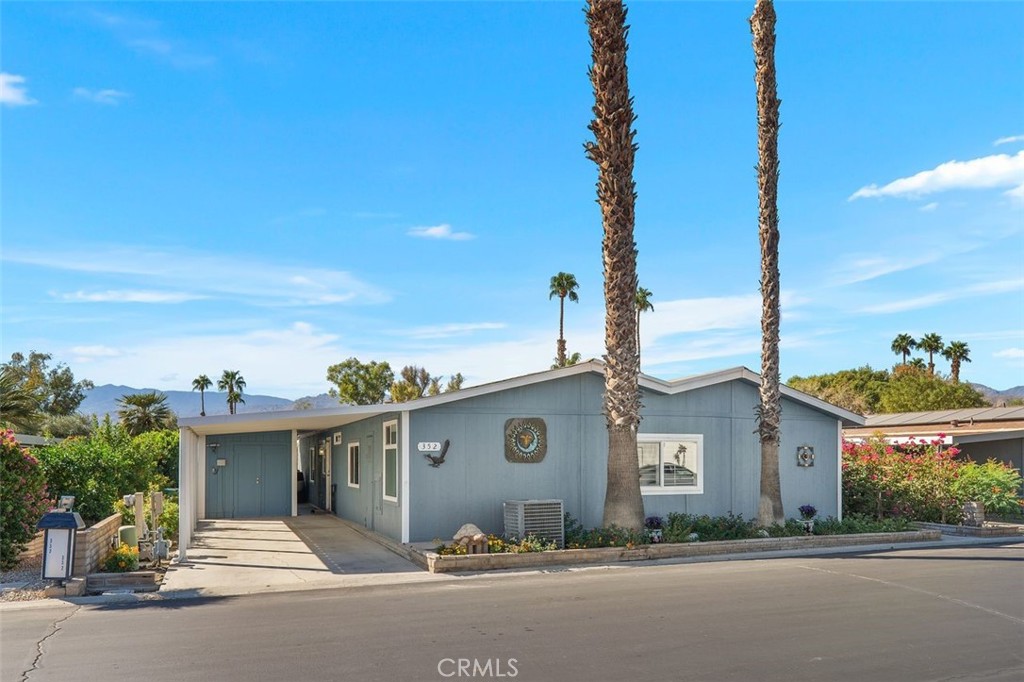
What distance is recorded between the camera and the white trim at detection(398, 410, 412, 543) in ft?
50.4

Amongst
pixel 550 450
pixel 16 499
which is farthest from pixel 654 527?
pixel 16 499

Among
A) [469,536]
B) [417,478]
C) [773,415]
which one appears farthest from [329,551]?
[773,415]

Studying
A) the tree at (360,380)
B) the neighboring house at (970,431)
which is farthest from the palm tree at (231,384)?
the neighboring house at (970,431)

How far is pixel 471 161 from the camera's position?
71.6ft

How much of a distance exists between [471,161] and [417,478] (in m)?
9.37

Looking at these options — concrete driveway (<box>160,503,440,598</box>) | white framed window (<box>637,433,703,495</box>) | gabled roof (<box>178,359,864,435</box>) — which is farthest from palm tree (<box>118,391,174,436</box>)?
white framed window (<box>637,433,703,495</box>)

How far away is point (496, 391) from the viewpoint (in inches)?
637

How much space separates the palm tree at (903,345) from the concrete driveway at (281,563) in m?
59.1

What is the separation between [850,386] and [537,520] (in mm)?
47865

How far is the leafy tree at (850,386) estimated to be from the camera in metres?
52.1

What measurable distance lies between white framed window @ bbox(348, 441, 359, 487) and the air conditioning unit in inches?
244

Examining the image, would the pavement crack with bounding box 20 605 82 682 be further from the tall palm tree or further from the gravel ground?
the tall palm tree

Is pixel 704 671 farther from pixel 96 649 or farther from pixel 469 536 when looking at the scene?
pixel 469 536

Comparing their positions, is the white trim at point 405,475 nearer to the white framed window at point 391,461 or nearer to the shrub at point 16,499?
the white framed window at point 391,461
